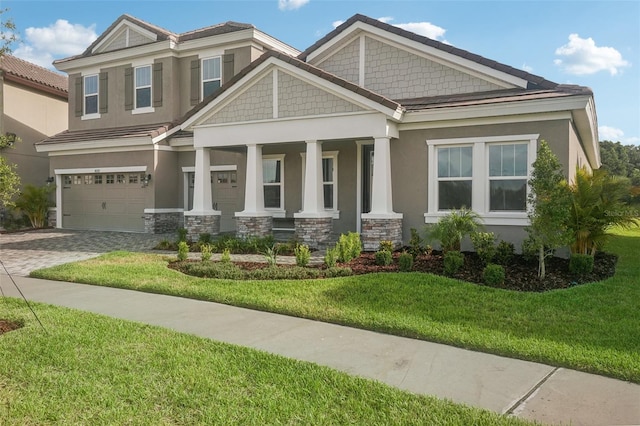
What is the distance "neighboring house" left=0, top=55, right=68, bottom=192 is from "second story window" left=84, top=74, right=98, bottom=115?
307 centimetres

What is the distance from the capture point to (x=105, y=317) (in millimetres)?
6699

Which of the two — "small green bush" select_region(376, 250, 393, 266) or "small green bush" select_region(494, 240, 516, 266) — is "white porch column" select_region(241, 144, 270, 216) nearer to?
"small green bush" select_region(376, 250, 393, 266)

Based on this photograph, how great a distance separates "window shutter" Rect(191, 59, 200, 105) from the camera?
63.1ft

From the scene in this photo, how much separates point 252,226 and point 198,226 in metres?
2.06

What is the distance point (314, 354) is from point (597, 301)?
4615 millimetres

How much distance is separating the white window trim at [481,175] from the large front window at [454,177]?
0.13m

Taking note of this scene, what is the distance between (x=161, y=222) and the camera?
18.4 metres

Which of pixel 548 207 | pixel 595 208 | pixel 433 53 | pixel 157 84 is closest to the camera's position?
pixel 548 207

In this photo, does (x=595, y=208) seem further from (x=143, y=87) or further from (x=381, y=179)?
(x=143, y=87)

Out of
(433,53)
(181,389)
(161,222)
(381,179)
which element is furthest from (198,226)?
(181,389)

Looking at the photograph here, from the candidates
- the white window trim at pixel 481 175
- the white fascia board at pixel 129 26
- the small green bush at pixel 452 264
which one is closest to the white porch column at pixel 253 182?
the white window trim at pixel 481 175

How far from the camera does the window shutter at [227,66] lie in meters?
18.5

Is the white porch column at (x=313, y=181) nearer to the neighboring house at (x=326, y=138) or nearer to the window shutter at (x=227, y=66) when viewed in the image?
the neighboring house at (x=326, y=138)

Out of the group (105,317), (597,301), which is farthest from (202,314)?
(597,301)
